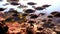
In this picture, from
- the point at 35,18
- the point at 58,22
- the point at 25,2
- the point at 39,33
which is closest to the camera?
the point at 39,33

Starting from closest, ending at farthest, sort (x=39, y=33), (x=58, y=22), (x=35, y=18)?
(x=39, y=33), (x=58, y=22), (x=35, y=18)

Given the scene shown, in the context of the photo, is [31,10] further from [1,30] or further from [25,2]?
[1,30]

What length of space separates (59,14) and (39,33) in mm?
713

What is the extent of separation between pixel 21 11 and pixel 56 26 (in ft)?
2.77

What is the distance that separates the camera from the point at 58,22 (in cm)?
261

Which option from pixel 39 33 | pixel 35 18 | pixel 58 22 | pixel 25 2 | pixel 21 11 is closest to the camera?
pixel 39 33

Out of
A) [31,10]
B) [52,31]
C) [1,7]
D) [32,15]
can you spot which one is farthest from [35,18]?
[1,7]

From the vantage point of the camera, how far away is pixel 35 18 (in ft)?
9.16

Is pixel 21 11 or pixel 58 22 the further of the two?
pixel 21 11

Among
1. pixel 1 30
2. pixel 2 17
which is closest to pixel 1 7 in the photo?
pixel 2 17

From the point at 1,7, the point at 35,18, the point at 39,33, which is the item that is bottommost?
the point at 39,33

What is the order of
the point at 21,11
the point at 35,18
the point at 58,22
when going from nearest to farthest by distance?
the point at 58,22 → the point at 35,18 → the point at 21,11

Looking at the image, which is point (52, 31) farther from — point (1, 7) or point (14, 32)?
point (1, 7)

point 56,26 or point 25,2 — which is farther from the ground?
point 25,2
